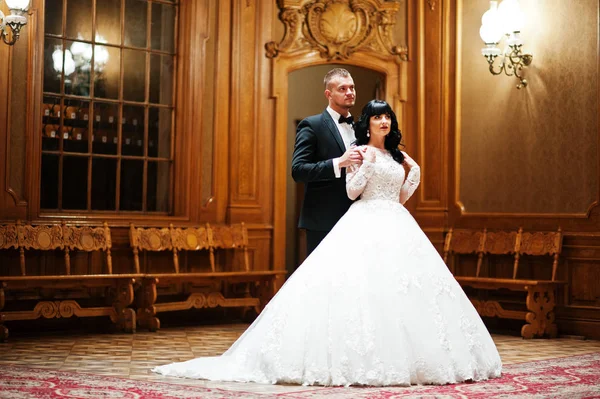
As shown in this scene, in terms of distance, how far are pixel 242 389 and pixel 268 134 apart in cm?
439

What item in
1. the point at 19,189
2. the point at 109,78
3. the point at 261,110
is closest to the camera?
the point at 19,189

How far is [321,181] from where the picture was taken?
4.86m

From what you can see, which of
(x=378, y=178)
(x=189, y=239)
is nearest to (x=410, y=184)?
(x=378, y=178)

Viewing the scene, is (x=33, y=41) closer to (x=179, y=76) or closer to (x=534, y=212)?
(x=179, y=76)

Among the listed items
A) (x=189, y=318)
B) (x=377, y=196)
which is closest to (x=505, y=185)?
(x=189, y=318)

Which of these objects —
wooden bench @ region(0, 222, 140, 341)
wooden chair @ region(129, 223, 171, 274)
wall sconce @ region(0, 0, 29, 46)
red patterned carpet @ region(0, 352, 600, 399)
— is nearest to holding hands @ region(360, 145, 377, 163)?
red patterned carpet @ region(0, 352, 600, 399)

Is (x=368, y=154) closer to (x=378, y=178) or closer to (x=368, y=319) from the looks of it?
(x=378, y=178)

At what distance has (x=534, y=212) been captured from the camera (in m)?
7.74

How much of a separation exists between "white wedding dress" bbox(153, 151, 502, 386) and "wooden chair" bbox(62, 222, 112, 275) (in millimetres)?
2598

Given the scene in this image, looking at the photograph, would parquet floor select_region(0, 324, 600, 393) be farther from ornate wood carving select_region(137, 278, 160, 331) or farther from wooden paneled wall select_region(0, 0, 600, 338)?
wooden paneled wall select_region(0, 0, 600, 338)

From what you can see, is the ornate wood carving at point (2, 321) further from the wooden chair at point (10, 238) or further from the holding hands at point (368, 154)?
the holding hands at point (368, 154)

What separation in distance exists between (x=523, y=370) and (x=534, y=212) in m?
2.96

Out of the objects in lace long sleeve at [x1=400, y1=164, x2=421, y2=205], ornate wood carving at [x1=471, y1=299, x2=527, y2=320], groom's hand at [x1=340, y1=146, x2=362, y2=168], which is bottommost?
ornate wood carving at [x1=471, y1=299, x2=527, y2=320]

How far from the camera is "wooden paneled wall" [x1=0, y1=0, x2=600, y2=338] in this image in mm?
7457
